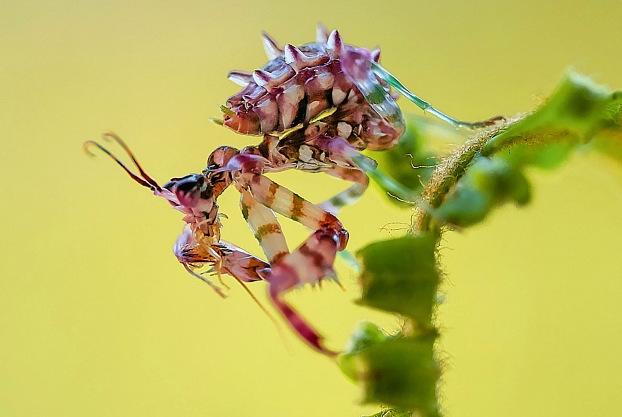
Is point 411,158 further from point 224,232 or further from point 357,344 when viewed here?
point 224,232

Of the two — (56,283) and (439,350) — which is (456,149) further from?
(56,283)

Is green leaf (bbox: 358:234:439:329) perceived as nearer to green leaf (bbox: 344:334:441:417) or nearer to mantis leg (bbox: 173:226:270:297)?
green leaf (bbox: 344:334:441:417)

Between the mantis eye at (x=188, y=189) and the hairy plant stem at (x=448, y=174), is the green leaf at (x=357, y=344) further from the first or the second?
the mantis eye at (x=188, y=189)

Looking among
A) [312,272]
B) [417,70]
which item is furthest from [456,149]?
[417,70]

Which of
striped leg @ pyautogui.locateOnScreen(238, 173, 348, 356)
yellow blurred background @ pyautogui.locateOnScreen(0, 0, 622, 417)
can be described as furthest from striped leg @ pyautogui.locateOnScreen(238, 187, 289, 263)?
yellow blurred background @ pyautogui.locateOnScreen(0, 0, 622, 417)

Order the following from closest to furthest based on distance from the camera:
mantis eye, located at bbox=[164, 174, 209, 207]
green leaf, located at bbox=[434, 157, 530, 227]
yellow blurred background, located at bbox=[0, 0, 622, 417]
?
green leaf, located at bbox=[434, 157, 530, 227] → mantis eye, located at bbox=[164, 174, 209, 207] → yellow blurred background, located at bbox=[0, 0, 622, 417]
